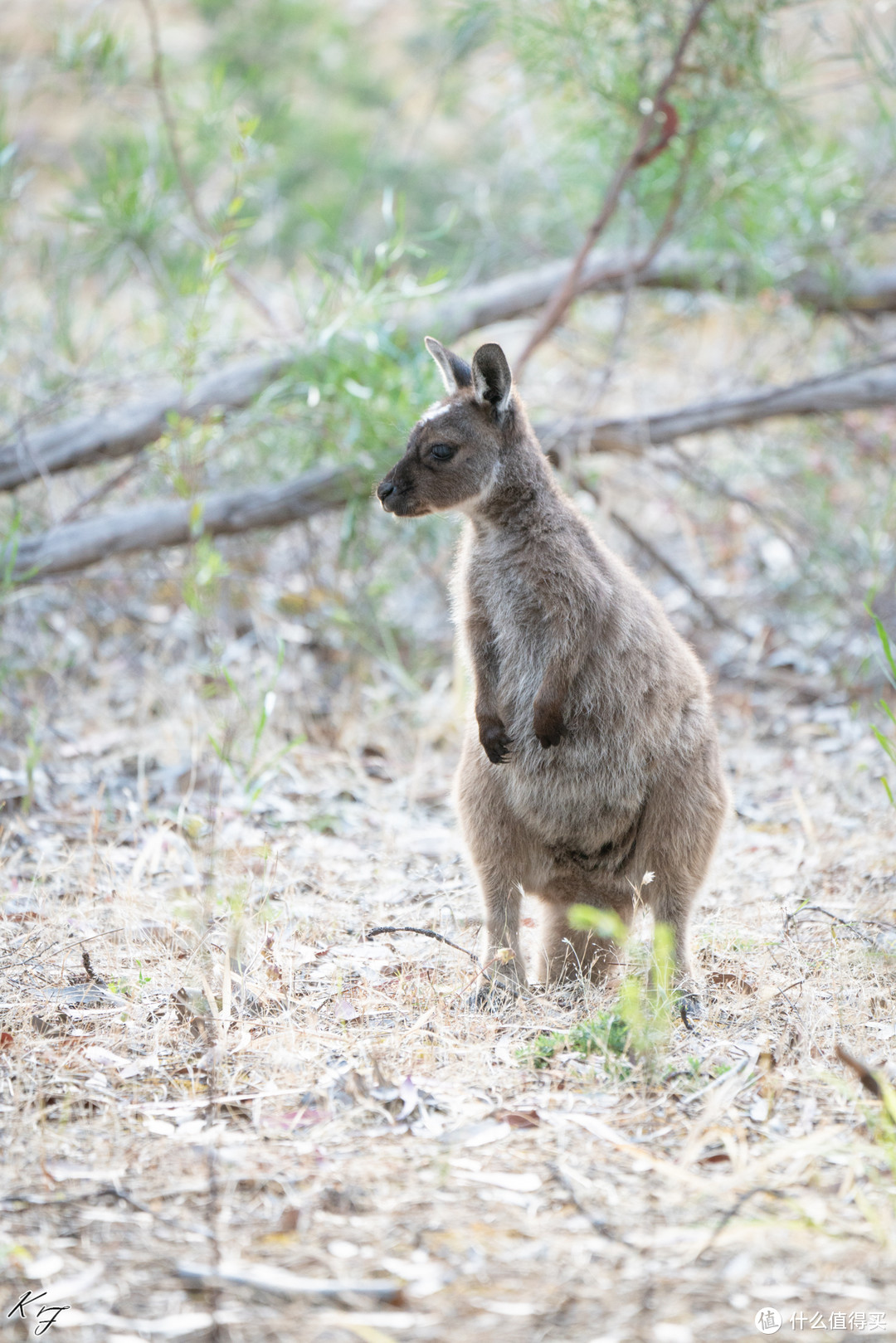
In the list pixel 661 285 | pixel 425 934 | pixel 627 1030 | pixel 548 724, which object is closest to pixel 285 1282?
pixel 627 1030

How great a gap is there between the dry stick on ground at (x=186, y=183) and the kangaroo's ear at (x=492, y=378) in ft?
6.33

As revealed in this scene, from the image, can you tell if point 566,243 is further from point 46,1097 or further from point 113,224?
point 46,1097

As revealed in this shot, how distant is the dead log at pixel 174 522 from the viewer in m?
4.77

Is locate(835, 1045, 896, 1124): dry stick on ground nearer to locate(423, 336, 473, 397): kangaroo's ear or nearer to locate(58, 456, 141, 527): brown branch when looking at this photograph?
locate(423, 336, 473, 397): kangaroo's ear

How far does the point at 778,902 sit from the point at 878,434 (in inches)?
126

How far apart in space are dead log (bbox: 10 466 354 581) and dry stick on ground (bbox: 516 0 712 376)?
94 cm

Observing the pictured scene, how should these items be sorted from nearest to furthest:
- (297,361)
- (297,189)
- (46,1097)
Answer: (46,1097), (297,361), (297,189)

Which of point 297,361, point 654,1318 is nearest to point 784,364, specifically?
point 297,361

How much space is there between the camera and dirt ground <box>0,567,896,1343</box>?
1695mm

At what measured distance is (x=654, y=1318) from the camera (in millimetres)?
1623

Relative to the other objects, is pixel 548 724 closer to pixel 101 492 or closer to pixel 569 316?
pixel 101 492

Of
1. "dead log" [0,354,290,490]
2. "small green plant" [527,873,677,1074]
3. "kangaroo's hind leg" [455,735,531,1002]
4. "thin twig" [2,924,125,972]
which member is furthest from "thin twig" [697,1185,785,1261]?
"dead log" [0,354,290,490]

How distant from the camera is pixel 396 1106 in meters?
A: 2.29

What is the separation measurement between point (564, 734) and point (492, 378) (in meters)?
0.97
